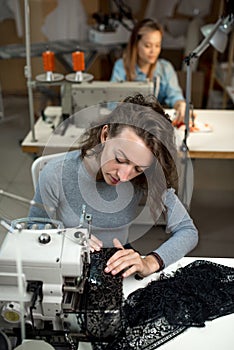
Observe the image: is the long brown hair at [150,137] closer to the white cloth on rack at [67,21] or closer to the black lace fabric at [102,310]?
the black lace fabric at [102,310]

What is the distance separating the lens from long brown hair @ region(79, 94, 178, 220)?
1395mm

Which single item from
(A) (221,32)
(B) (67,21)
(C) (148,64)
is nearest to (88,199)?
(A) (221,32)

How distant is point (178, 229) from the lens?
1.56 metres

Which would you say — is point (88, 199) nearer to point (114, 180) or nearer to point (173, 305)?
point (114, 180)

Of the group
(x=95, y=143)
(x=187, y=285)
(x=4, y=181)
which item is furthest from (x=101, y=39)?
(x=187, y=285)

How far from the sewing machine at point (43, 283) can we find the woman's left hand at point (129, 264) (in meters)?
0.13

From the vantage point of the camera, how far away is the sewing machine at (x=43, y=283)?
1.11m

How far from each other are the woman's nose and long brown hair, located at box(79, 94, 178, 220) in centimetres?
7

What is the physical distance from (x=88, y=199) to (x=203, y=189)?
6.10 feet

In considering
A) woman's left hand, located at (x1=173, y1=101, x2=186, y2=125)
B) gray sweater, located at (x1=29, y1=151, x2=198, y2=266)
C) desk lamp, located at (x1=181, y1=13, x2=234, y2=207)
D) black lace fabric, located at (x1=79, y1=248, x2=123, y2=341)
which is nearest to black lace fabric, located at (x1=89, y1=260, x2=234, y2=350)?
black lace fabric, located at (x1=79, y1=248, x2=123, y2=341)

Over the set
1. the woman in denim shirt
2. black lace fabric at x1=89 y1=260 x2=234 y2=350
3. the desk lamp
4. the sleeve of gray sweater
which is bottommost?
black lace fabric at x1=89 y1=260 x2=234 y2=350

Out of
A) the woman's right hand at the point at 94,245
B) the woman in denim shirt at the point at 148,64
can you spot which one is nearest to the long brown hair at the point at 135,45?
the woman in denim shirt at the point at 148,64

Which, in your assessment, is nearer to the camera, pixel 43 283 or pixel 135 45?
pixel 43 283

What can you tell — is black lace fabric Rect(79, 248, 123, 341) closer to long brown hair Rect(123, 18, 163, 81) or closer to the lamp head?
the lamp head
